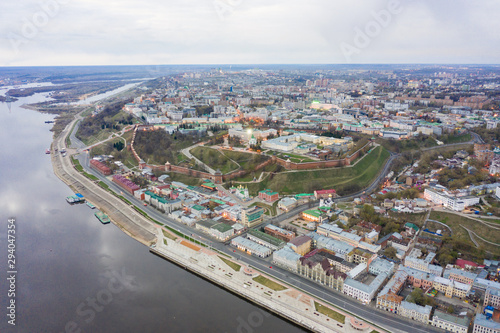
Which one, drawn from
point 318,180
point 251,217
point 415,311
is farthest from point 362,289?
point 318,180

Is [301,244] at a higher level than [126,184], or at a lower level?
higher

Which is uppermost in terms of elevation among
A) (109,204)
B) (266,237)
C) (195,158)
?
(195,158)

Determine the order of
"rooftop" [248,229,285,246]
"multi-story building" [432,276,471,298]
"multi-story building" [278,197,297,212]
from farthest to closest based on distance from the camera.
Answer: "multi-story building" [278,197,297,212], "rooftop" [248,229,285,246], "multi-story building" [432,276,471,298]

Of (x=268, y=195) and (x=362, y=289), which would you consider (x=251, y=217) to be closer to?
(x=268, y=195)

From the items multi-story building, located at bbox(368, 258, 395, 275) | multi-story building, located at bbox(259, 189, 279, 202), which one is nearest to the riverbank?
multi-story building, located at bbox(368, 258, 395, 275)

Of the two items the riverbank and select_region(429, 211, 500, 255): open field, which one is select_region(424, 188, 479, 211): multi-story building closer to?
select_region(429, 211, 500, 255): open field

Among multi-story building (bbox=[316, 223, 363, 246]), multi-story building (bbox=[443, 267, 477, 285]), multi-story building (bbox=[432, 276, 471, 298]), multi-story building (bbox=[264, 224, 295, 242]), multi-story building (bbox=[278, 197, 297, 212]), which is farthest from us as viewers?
multi-story building (bbox=[278, 197, 297, 212])

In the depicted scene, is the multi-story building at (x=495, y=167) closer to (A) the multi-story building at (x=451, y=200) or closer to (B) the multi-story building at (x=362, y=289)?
(A) the multi-story building at (x=451, y=200)
